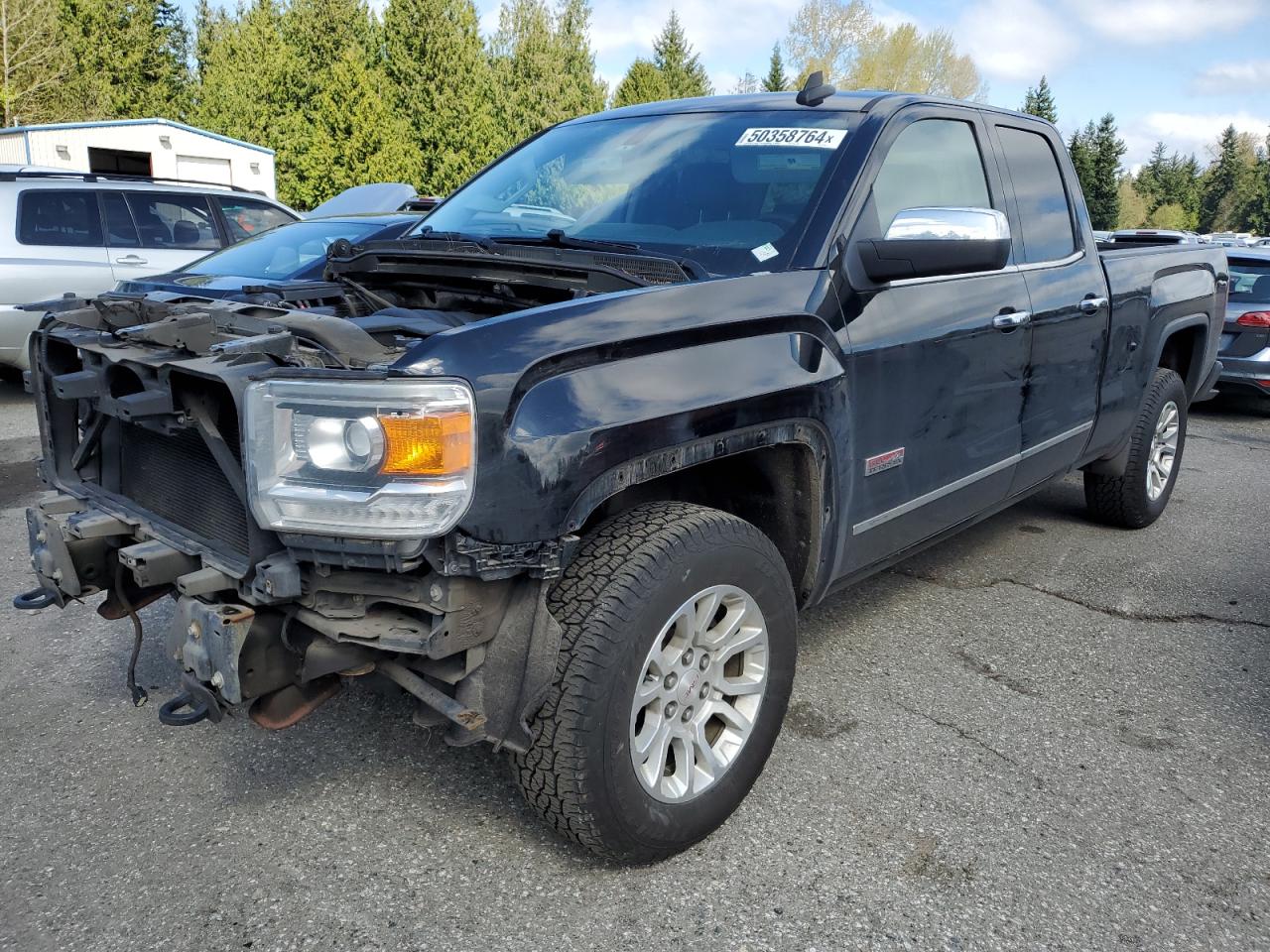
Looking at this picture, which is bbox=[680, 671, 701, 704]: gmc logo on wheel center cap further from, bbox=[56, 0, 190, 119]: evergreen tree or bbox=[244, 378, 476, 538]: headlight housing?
bbox=[56, 0, 190, 119]: evergreen tree

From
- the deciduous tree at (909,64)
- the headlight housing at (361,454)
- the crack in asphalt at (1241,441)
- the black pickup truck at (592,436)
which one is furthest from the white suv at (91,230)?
the deciduous tree at (909,64)

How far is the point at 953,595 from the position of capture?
14.5 ft

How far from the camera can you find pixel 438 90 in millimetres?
27391

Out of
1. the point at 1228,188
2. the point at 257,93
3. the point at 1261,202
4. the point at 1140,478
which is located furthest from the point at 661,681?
the point at 1228,188

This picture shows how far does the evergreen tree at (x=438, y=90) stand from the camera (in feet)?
89.1

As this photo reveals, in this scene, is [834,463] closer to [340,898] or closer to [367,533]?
[367,533]

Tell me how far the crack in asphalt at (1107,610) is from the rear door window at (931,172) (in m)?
1.67

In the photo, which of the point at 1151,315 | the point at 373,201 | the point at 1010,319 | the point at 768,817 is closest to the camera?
the point at 768,817

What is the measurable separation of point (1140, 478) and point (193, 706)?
461cm

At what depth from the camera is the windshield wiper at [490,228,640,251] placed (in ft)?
10.2

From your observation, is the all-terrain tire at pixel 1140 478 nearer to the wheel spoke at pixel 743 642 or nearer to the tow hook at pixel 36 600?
the wheel spoke at pixel 743 642

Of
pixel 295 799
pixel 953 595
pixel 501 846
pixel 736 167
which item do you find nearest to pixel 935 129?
pixel 736 167

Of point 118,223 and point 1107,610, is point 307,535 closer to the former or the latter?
point 1107,610

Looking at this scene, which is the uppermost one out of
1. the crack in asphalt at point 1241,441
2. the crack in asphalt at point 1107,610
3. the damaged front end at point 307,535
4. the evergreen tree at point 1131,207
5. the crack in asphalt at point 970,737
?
the evergreen tree at point 1131,207
